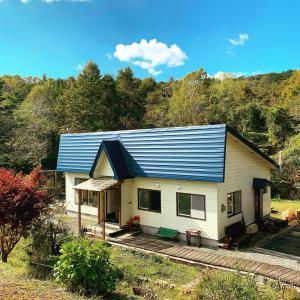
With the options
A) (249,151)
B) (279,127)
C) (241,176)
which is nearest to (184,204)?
(241,176)

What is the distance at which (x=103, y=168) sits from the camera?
18688mm

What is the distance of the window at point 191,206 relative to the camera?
15102mm

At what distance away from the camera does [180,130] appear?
16.3 m

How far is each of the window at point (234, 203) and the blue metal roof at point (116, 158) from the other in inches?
211

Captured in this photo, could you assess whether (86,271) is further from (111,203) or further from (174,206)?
(111,203)

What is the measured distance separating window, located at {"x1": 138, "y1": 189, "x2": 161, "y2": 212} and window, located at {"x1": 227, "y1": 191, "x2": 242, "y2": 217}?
3449 millimetres

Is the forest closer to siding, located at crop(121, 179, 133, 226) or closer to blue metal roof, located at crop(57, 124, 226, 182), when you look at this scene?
blue metal roof, located at crop(57, 124, 226, 182)

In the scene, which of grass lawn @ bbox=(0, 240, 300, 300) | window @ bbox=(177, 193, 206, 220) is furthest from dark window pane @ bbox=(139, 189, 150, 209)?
grass lawn @ bbox=(0, 240, 300, 300)

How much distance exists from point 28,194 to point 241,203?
10.1m

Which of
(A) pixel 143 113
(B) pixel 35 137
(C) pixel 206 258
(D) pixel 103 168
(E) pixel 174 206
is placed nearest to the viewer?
(C) pixel 206 258

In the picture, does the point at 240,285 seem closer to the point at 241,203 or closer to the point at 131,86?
the point at 241,203

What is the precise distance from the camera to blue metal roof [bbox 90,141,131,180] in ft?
57.1

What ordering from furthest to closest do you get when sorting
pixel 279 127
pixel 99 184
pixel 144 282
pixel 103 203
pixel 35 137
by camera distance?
pixel 279 127, pixel 35 137, pixel 99 184, pixel 103 203, pixel 144 282

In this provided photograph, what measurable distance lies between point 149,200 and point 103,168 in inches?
133
